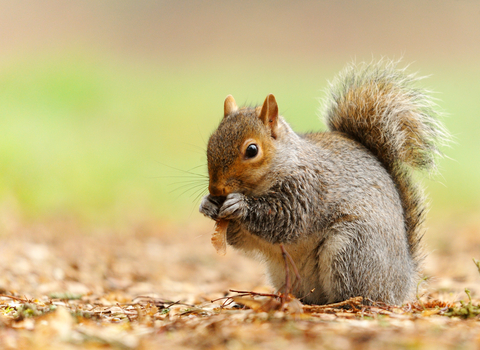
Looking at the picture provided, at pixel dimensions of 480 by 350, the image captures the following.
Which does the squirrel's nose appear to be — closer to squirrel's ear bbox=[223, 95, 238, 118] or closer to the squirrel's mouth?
the squirrel's mouth

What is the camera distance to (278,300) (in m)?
1.98

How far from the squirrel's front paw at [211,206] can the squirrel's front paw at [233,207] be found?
0.16 ft

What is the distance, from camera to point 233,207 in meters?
2.34

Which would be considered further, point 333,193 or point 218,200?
point 333,193

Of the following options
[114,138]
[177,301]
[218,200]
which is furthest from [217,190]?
[114,138]

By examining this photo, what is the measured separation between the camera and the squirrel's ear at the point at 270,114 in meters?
2.53

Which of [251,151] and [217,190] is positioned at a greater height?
[251,151]

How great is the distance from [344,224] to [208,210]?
0.67 metres

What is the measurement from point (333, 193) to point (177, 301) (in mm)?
1049

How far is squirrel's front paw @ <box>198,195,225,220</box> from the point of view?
2.43 m

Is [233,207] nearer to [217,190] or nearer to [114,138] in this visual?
[217,190]

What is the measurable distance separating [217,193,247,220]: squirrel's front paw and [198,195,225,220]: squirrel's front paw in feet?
0.16

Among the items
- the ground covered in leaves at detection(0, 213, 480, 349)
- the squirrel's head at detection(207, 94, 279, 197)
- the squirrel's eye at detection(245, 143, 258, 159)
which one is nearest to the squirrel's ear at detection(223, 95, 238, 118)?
the squirrel's head at detection(207, 94, 279, 197)

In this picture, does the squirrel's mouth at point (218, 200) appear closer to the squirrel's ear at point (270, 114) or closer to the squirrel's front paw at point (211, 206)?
the squirrel's front paw at point (211, 206)
